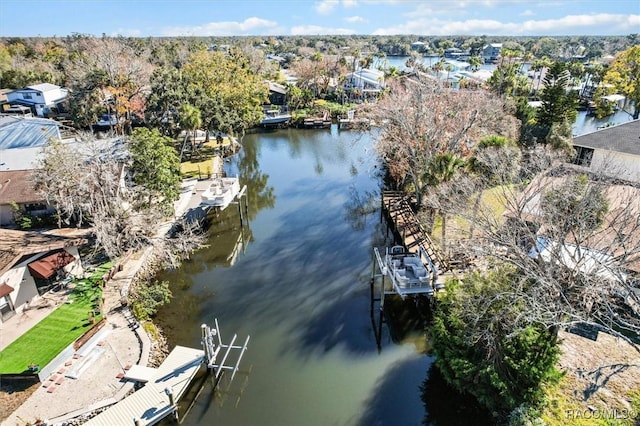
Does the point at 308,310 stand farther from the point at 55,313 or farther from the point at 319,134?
the point at 319,134

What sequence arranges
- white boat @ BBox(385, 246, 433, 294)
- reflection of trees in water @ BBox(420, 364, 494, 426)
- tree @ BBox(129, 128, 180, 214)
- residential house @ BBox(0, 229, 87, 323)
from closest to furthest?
reflection of trees in water @ BBox(420, 364, 494, 426) → residential house @ BBox(0, 229, 87, 323) → white boat @ BBox(385, 246, 433, 294) → tree @ BBox(129, 128, 180, 214)

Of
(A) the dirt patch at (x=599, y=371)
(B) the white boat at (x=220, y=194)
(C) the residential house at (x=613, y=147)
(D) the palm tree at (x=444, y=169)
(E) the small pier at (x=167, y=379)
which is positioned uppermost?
(D) the palm tree at (x=444, y=169)

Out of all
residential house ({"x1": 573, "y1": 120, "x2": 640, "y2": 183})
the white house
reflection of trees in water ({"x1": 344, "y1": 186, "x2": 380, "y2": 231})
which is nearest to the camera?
residential house ({"x1": 573, "y1": 120, "x2": 640, "y2": 183})

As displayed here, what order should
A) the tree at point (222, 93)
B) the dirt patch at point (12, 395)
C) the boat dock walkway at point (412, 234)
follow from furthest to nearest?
the tree at point (222, 93) < the boat dock walkway at point (412, 234) < the dirt patch at point (12, 395)

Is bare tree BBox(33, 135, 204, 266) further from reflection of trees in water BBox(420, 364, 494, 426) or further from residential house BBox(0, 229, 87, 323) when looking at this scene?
reflection of trees in water BBox(420, 364, 494, 426)

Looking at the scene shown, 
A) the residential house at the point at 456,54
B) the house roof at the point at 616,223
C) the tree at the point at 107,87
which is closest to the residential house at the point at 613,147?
the house roof at the point at 616,223

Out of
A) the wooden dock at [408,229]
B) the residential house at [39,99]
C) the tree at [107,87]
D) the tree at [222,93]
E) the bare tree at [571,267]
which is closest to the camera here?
the bare tree at [571,267]

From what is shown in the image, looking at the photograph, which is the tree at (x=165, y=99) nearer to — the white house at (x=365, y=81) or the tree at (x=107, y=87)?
the tree at (x=107, y=87)

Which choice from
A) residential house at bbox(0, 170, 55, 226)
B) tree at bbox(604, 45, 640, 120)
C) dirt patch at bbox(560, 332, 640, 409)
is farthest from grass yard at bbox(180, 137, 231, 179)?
tree at bbox(604, 45, 640, 120)
